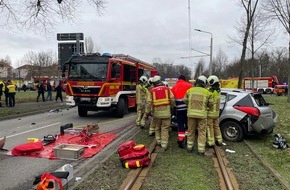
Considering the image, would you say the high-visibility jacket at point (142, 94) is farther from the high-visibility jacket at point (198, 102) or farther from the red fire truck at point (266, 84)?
the red fire truck at point (266, 84)

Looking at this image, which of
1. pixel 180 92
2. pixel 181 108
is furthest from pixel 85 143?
pixel 180 92

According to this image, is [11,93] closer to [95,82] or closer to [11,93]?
[11,93]

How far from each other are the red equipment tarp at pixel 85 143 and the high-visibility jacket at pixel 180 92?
2290 millimetres

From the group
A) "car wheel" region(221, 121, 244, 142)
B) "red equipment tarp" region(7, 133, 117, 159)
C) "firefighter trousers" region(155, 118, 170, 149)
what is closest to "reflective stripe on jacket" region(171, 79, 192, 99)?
"firefighter trousers" region(155, 118, 170, 149)

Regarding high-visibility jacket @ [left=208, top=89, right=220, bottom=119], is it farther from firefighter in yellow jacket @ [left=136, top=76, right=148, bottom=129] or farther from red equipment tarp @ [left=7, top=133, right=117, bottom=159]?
firefighter in yellow jacket @ [left=136, top=76, right=148, bottom=129]

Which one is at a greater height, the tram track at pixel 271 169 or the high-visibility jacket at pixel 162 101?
the high-visibility jacket at pixel 162 101

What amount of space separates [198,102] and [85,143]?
3353 millimetres

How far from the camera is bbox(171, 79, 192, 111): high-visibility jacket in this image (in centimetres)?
878

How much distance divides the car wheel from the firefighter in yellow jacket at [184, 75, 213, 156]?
175cm

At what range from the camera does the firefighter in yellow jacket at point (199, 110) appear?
7.83 metres

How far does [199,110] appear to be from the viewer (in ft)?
25.7

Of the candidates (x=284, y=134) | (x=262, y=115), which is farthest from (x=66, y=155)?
(x=284, y=134)

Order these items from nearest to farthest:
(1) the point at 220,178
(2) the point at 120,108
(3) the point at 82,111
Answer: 1. (1) the point at 220,178
2. (2) the point at 120,108
3. (3) the point at 82,111

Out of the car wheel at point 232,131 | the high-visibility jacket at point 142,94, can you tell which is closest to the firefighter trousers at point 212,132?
the car wheel at point 232,131
